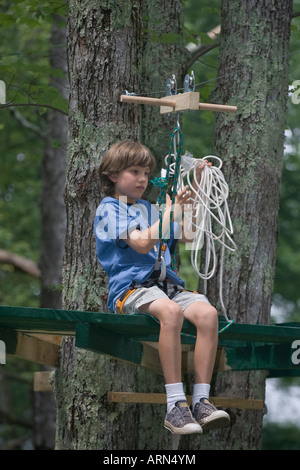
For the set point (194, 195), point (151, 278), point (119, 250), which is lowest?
point (151, 278)

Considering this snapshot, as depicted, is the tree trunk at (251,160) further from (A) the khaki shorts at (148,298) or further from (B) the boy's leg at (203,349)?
(B) the boy's leg at (203,349)

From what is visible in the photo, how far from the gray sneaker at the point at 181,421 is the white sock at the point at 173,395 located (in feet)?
0.07

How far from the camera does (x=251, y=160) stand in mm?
5320

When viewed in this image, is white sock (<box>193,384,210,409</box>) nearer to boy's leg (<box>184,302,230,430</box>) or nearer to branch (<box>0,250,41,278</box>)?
boy's leg (<box>184,302,230,430</box>)

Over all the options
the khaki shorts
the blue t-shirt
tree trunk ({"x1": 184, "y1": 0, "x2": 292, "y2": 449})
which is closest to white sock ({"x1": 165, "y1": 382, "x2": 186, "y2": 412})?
the khaki shorts

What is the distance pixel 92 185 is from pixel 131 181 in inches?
16.4

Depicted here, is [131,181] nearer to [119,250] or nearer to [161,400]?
[119,250]

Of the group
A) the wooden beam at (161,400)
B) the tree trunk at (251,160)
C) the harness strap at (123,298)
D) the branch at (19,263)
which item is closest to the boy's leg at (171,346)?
the harness strap at (123,298)

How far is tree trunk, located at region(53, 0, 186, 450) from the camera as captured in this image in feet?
14.3

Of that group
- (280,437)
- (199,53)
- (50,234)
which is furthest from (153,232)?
(280,437)

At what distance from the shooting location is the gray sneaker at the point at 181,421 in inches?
135

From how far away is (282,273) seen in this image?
14.0 meters
